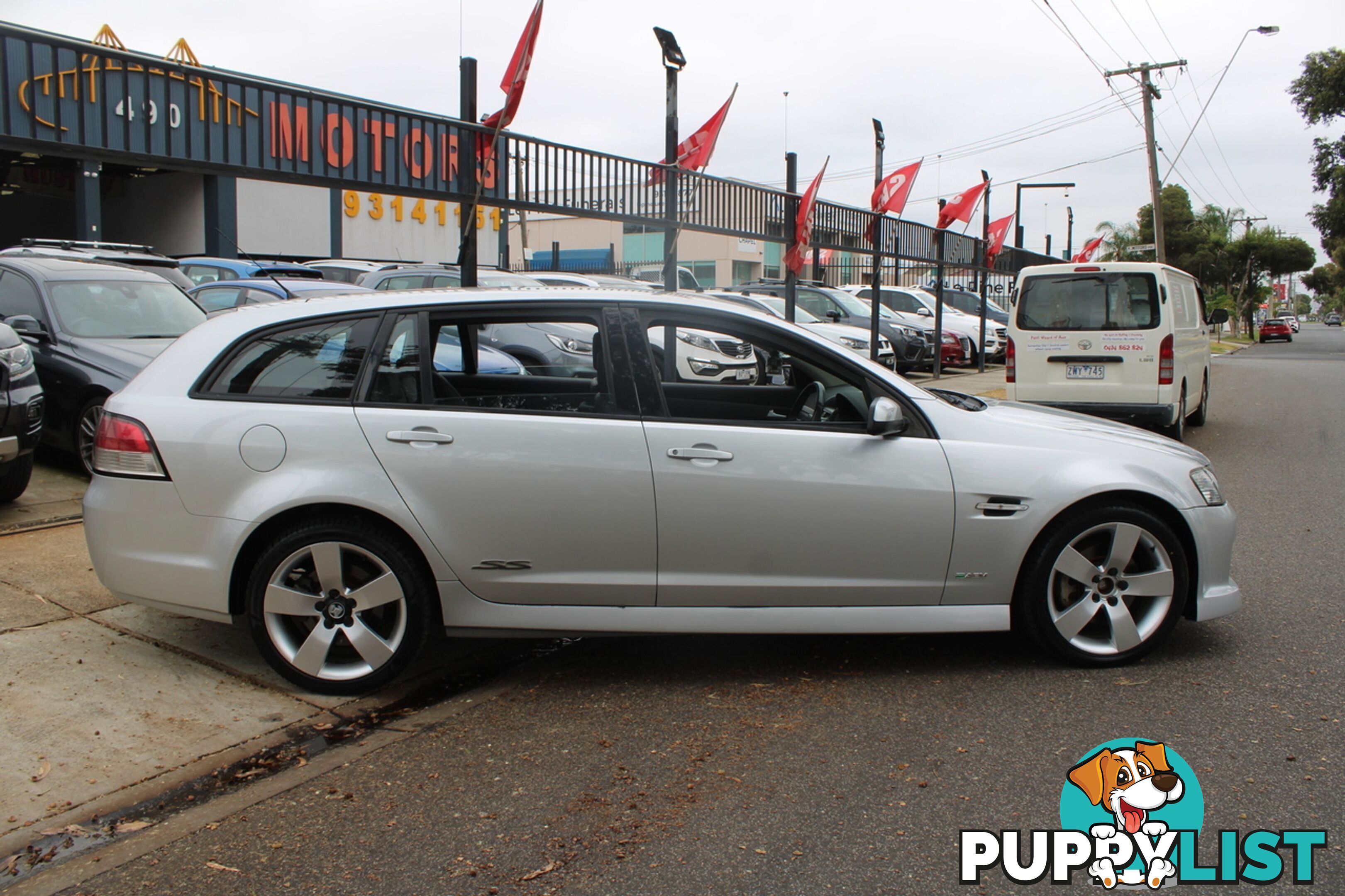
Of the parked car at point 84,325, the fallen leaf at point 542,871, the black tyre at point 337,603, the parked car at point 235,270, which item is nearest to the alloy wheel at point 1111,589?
the fallen leaf at point 542,871

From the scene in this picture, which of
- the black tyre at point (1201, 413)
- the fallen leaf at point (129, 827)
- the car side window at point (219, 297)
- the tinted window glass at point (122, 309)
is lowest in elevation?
the fallen leaf at point (129, 827)

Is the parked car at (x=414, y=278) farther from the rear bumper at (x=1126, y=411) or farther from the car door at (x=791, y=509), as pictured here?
the car door at (x=791, y=509)

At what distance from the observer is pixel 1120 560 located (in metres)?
4.37

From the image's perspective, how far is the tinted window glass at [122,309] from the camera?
8359 millimetres

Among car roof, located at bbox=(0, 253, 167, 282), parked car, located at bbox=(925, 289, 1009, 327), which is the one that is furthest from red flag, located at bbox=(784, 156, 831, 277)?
parked car, located at bbox=(925, 289, 1009, 327)

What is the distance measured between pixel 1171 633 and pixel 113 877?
Answer: 417 centimetres

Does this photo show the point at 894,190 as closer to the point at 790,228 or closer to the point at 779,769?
the point at 790,228

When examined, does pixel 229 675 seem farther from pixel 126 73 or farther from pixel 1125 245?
pixel 1125 245

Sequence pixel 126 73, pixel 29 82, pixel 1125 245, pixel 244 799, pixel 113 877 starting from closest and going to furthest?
pixel 113 877 → pixel 244 799 → pixel 29 82 → pixel 126 73 → pixel 1125 245

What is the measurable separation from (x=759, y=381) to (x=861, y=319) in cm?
1678

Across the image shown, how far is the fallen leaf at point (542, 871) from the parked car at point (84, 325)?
19.7ft

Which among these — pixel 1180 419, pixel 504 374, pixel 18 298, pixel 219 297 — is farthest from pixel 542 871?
pixel 219 297

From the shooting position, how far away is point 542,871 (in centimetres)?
291

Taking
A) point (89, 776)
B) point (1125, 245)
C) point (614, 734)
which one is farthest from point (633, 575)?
point (1125, 245)
